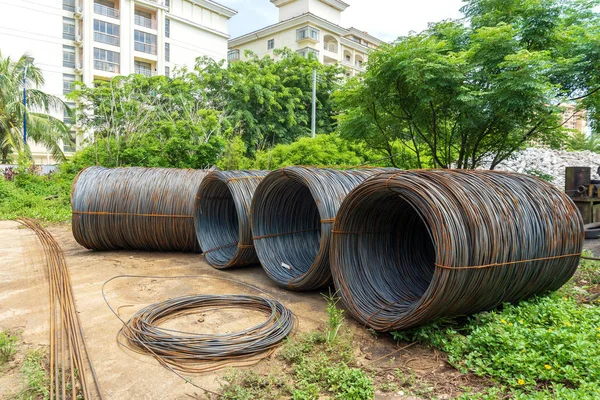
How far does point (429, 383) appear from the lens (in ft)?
8.27

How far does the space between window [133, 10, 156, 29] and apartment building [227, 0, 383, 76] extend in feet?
28.1

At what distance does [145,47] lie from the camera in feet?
90.7

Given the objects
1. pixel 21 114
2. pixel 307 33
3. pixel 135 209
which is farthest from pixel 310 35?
pixel 135 209

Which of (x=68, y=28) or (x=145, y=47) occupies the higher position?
(x=68, y=28)

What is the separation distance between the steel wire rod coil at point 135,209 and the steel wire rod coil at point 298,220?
1.53m

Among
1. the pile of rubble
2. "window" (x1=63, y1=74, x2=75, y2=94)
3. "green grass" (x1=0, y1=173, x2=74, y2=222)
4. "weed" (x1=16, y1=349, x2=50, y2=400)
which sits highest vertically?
"window" (x1=63, y1=74, x2=75, y2=94)

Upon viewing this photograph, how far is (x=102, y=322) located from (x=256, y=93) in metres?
15.5

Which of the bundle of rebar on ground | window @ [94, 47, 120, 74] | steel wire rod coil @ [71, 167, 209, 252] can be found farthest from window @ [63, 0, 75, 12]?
the bundle of rebar on ground

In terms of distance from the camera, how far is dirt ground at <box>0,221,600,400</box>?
254cm

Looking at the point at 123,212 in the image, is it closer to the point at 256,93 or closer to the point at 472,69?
the point at 472,69

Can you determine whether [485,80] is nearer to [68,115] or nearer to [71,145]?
[68,115]

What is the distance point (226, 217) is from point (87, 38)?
2367 centimetres

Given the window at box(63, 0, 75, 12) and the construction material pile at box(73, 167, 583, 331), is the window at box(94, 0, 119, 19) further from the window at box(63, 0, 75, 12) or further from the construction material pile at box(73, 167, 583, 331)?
the construction material pile at box(73, 167, 583, 331)

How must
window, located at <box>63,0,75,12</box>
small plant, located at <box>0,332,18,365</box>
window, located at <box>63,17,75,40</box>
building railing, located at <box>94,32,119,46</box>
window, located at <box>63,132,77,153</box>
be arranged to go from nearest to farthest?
small plant, located at <box>0,332,18,365</box>, window, located at <box>63,132,77,153</box>, window, located at <box>63,0,75,12</box>, window, located at <box>63,17,75,40</box>, building railing, located at <box>94,32,119,46</box>
